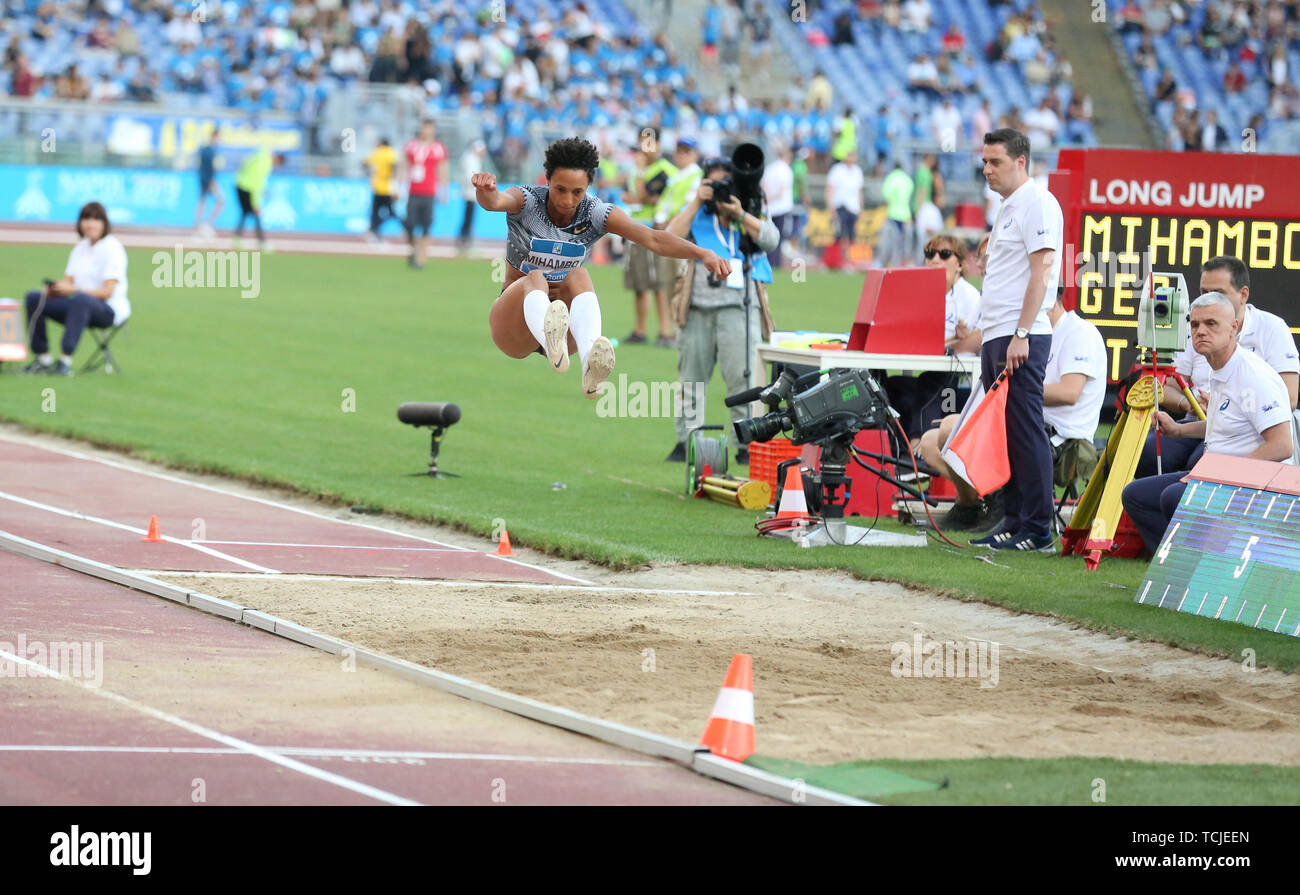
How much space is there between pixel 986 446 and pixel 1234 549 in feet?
6.03

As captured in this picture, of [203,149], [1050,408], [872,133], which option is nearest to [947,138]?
[872,133]

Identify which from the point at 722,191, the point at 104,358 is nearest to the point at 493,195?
the point at 722,191

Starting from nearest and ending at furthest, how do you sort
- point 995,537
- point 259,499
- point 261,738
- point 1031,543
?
point 261,738, point 1031,543, point 995,537, point 259,499

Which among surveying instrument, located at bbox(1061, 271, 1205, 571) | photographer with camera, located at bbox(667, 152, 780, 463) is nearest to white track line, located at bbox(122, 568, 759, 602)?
surveying instrument, located at bbox(1061, 271, 1205, 571)

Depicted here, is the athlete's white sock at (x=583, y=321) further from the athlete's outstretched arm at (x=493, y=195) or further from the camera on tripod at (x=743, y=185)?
the camera on tripod at (x=743, y=185)

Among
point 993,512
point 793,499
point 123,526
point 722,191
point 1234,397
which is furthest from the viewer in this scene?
point 722,191

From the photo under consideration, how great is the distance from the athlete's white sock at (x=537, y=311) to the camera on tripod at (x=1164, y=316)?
358 centimetres

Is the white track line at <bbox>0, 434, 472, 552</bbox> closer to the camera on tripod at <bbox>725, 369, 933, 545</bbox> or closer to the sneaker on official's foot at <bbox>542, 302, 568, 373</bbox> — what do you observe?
the camera on tripod at <bbox>725, 369, 933, 545</bbox>

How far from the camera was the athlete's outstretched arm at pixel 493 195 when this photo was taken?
793cm

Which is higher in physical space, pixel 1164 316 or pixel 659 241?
pixel 659 241

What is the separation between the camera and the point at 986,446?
1004 centimetres

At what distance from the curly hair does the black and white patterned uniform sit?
0.16 meters

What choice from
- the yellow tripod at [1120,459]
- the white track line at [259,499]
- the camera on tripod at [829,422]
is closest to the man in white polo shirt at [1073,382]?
the yellow tripod at [1120,459]

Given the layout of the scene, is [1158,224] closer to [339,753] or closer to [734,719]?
[734,719]
